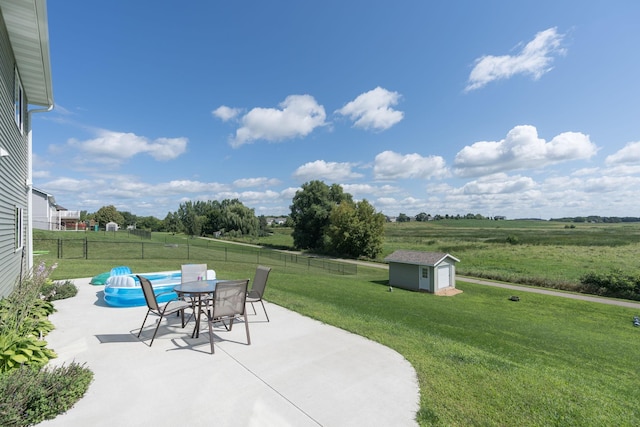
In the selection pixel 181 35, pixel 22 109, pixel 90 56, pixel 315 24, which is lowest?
pixel 22 109

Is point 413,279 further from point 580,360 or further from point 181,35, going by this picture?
point 181,35

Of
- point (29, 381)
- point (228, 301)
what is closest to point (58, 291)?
point (228, 301)

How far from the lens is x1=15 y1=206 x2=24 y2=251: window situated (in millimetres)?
6531

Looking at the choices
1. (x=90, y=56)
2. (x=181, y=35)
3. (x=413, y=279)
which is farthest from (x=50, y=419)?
(x=413, y=279)

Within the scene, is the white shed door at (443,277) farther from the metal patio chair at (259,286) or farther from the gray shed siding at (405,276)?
the metal patio chair at (259,286)

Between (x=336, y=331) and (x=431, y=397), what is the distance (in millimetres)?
2280

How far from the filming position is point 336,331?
5.19 m

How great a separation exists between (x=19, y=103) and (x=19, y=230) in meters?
2.94

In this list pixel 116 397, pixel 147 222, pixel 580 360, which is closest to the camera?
pixel 116 397

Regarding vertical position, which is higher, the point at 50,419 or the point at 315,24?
the point at 315,24

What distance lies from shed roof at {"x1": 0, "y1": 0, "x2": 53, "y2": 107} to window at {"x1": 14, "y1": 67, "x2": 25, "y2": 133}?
9.8 inches

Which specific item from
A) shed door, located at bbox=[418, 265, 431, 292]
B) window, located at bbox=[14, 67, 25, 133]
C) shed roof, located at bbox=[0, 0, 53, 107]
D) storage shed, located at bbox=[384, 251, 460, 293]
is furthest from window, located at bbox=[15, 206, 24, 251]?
shed door, located at bbox=[418, 265, 431, 292]

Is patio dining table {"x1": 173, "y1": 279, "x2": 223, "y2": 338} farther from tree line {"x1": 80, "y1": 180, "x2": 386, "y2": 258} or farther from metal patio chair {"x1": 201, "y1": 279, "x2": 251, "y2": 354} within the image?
tree line {"x1": 80, "y1": 180, "x2": 386, "y2": 258}

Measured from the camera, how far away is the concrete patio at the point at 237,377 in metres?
2.73
